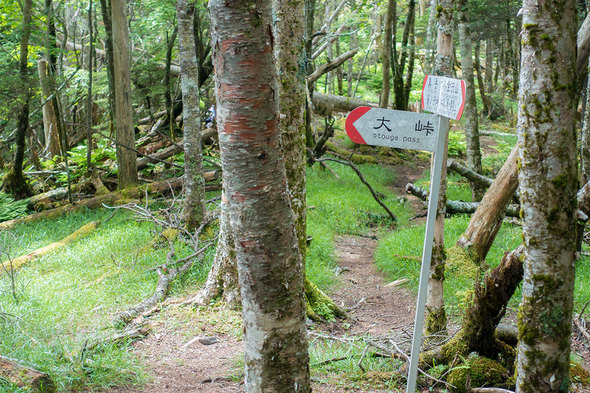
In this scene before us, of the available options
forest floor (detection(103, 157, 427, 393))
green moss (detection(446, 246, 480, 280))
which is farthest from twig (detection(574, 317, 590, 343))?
green moss (detection(446, 246, 480, 280))

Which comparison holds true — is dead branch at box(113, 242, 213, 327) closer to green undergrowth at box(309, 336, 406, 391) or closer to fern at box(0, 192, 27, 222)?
green undergrowth at box(309, 336, 406, 391)

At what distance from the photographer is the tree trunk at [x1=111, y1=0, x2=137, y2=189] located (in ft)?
32.1

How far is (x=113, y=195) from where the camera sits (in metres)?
10.2

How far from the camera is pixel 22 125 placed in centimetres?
1054

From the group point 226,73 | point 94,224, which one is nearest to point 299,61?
point 226,73

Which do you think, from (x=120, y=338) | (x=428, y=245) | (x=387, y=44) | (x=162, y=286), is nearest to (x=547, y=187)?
(x=428, y=245)

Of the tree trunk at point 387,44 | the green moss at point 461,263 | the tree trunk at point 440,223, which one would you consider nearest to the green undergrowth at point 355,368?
the tree trunk at point 440,223

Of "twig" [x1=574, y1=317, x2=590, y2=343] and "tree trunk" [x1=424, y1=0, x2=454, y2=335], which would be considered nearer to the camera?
"tree trunk" [x1=424, y1=0, x2=454, y2=335]

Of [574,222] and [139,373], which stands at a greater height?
[574,222]

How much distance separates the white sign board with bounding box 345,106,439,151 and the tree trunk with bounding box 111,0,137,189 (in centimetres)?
812

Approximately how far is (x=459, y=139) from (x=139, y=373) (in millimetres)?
16177

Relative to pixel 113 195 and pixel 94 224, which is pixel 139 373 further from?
pixel 113 195

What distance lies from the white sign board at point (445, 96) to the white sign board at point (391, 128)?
11 centimetres

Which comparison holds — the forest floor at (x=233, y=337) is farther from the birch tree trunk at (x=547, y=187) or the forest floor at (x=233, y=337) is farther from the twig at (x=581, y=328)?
the birch tree trunk at (x=547, y=187)
